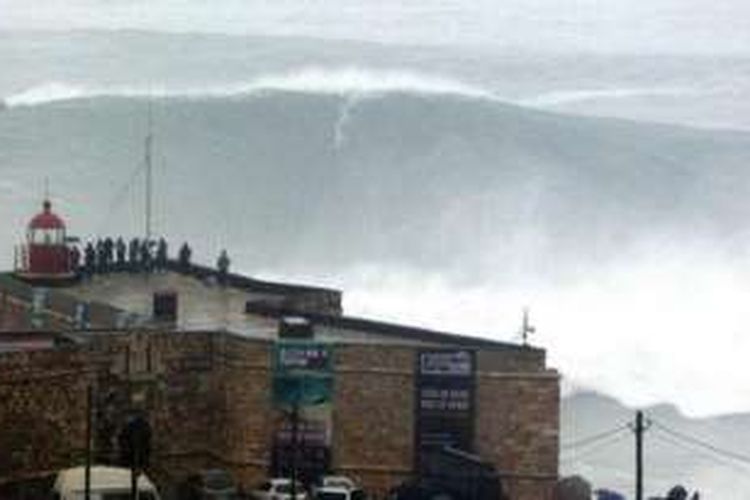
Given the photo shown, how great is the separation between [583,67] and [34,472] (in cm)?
11932

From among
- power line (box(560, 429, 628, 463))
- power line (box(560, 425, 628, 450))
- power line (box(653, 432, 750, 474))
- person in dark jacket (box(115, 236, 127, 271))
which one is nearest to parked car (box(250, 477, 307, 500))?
person in dark jacket (box(115, 236, 127, 271))

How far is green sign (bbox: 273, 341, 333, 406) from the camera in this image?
32.2 m

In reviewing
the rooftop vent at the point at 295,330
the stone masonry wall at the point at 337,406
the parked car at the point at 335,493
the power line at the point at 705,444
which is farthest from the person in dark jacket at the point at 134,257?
the power line at the point at 705,444

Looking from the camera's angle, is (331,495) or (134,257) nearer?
(331,495)

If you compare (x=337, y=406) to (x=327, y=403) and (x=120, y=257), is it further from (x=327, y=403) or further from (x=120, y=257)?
(x=120, y=257)

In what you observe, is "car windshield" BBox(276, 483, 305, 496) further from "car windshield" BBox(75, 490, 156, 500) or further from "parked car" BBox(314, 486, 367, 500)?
"car windshield" BBox(75, 490, 156, 500)

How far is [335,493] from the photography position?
30.7 metres

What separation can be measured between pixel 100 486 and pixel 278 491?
3866 mm

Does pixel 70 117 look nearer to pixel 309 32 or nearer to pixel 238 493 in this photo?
pixel 238 493

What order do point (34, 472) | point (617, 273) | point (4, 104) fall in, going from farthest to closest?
point (4, 104)
point (617, 273)
point (34, 472)

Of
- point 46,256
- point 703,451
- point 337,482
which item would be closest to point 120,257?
point 46,256

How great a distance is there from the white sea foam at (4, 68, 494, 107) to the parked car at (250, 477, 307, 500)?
69.9 m

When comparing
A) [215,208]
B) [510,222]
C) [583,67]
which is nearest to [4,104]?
[215,208]

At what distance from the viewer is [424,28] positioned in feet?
604
